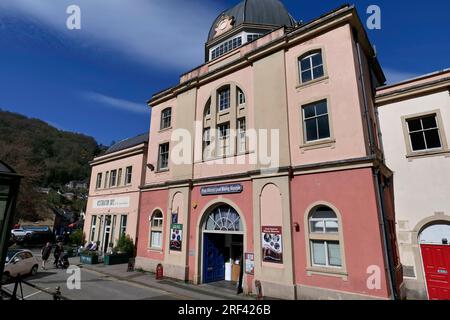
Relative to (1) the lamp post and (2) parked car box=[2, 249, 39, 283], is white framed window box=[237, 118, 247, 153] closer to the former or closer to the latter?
(1) the lamp post

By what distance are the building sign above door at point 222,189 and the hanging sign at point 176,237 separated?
287 cm

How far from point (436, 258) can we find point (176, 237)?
13.7 metres

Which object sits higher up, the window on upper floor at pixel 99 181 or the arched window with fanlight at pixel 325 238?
the window on upper floor at pixel 99 181

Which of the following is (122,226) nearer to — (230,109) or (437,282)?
(230,109)

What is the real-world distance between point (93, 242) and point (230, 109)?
2086cm

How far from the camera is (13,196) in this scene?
5500 millimetres

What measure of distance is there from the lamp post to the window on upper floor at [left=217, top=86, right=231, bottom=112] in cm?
1305

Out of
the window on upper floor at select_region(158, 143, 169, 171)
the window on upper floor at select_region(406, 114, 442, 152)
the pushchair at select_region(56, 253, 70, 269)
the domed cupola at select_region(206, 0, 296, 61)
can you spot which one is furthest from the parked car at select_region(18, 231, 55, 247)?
the window on upper floor at select_region(406, 114, 442, 152)

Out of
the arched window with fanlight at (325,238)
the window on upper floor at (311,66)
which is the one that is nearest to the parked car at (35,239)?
the arched window with fanlight at (325,238)

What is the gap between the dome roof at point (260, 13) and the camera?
778 inches

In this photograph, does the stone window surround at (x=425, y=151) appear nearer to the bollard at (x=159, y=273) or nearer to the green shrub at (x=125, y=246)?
the bollard at (x=159, y=273)

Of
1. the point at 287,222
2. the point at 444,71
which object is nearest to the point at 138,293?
the point at 287,222

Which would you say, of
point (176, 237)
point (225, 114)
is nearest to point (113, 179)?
point (176, 237)

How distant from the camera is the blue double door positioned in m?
15.7
